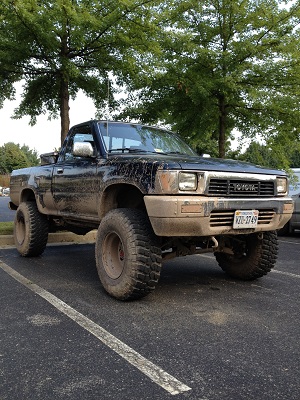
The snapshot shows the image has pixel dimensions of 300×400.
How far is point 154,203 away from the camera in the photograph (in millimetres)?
3566

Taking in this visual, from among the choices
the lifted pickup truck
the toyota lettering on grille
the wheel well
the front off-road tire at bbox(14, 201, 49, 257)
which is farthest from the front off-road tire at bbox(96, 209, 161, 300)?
the front off-road tire at bbox(14, 201, 49, 257)

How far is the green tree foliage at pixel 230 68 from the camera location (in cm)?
1018

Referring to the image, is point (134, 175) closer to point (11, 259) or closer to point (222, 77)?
point (11, 259)

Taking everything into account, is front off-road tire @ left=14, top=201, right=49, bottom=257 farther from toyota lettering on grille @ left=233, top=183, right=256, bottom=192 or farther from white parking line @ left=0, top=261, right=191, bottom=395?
toyota lettering on grille @ left=233, top=183, right=256, bottom=192

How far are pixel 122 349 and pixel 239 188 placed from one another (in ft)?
6.29

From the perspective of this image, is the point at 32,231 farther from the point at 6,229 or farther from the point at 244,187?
the point at 244,187

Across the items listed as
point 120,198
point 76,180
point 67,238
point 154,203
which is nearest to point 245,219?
point 154,203

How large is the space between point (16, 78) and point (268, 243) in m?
7.42

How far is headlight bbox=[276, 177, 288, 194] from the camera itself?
432cm

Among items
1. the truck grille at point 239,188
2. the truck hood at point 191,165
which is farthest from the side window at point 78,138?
the truck grille at point 239,188

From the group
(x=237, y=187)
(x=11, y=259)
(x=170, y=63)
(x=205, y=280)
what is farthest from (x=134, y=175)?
(x=170, y=63)

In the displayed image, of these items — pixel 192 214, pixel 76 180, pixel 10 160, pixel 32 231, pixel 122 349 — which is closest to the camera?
pixel 122 349

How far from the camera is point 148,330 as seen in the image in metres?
3.13

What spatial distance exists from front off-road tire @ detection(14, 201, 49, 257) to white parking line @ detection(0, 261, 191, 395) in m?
1.75
